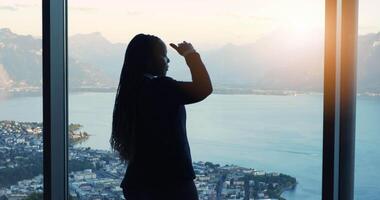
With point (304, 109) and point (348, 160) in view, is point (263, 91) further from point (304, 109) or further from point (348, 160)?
point (348, 160)

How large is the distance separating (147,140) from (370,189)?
34.1 inches

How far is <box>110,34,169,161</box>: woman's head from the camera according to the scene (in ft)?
6.20

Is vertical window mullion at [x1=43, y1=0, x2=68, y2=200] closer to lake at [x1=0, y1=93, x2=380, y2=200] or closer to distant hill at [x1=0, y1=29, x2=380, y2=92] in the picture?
distant hill at [x1=0, y1=29, x2=380, y2=92]

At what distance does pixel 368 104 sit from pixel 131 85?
89 centimetres

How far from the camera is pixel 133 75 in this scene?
74.4 inches

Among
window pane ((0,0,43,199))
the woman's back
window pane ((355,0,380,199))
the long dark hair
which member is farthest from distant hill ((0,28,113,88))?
window pane ((355,0,380,199))

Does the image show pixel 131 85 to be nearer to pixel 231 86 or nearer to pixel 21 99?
pixel 231 86

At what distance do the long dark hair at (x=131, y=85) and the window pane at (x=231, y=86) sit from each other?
32cm

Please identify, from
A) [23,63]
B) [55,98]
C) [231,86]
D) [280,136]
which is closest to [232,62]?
[231,86]

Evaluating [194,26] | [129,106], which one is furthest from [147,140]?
[194,26]

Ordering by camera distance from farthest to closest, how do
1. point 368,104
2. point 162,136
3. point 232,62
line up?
point 232,62, point 368,104, point 162,136

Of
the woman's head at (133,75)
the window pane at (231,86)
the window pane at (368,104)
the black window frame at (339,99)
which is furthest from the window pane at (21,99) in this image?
the window pane at (368,104)

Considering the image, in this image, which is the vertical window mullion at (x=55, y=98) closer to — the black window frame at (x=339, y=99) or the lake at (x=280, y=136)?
the lake at (x=280, y=136)

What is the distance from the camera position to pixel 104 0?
7.61 feet
